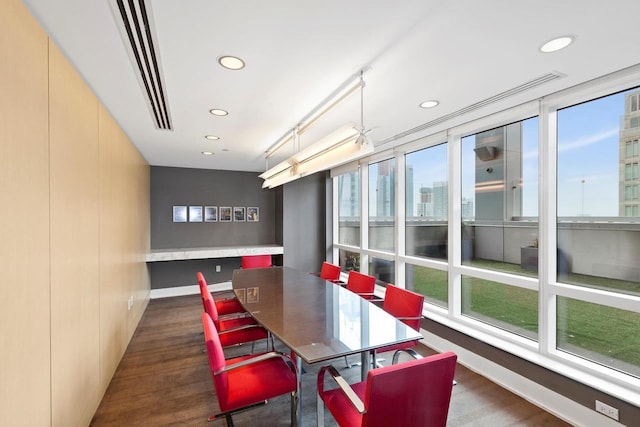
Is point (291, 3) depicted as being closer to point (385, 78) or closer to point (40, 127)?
point (385, 78)

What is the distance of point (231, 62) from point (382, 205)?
11.5 feet

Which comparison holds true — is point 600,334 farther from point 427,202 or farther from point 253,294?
point 253,294

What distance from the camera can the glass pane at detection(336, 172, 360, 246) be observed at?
5617 millimetres

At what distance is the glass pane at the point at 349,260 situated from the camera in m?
5.63

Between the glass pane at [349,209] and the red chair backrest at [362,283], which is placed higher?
the glass pane at [349,209]

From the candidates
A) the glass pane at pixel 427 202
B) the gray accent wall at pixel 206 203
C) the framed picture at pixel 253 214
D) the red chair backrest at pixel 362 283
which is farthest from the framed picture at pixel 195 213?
the glass pane at pixel 427 202

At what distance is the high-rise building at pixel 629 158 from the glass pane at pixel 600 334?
0.78m

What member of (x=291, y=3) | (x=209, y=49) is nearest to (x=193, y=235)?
(x=209, y=49)

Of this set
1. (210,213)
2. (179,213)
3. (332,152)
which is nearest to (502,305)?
(332,152)

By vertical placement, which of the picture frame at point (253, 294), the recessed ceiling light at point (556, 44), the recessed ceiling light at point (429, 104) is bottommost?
the picture frame at point (253, 294)

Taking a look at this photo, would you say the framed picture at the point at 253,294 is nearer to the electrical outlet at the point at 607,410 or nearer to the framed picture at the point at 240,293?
the framed picture at the point at 240,293

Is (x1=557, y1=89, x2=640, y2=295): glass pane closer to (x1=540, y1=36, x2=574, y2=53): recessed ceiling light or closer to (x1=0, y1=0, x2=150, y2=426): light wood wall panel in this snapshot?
(x1=540, y1=36, x2=574, y2=53): recessed ceiling light

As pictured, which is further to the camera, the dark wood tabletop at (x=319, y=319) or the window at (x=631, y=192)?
the window at (x=631, y=192)

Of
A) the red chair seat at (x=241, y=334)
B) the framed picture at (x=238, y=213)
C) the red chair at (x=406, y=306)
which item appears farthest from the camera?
the framed picture at (x=238, y=213)
